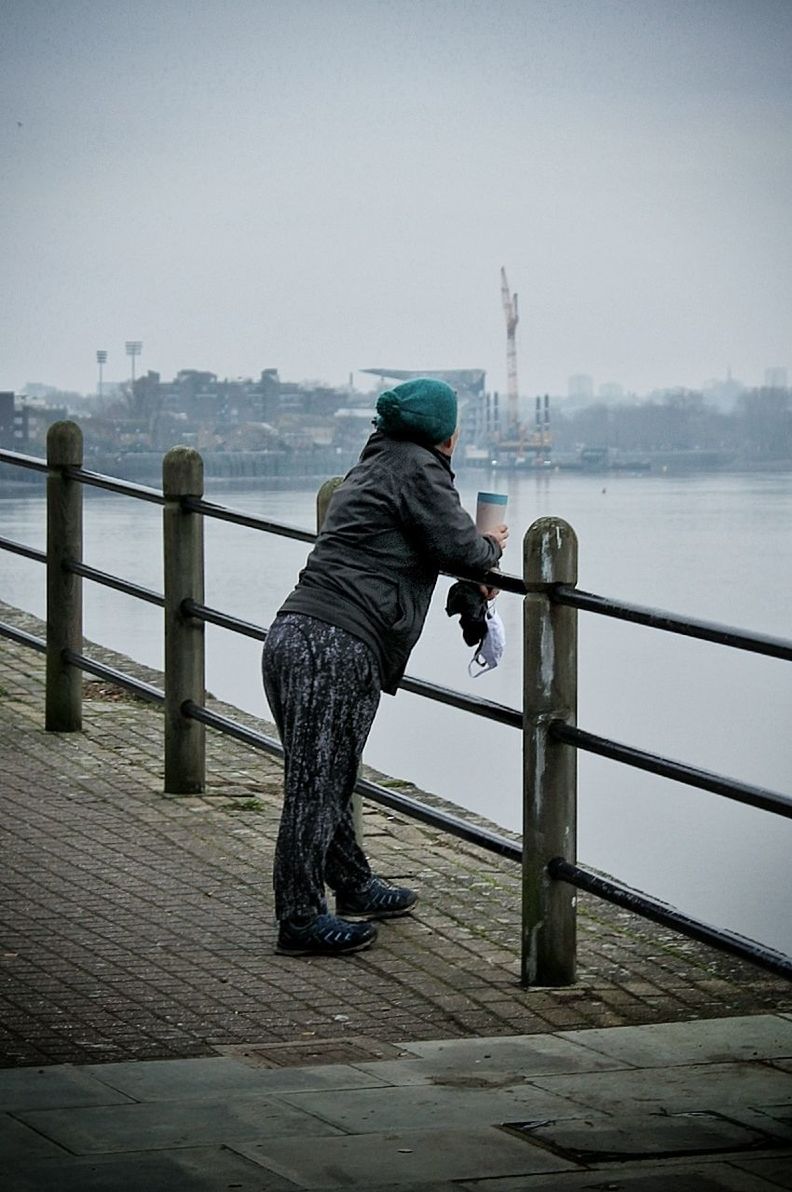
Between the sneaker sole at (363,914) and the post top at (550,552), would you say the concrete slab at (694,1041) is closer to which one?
the post top at (550,552)

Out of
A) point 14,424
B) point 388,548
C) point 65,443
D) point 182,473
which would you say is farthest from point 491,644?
point 14,424

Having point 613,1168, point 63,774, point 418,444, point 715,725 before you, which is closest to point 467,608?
point 418,444

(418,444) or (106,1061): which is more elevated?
(418,444)

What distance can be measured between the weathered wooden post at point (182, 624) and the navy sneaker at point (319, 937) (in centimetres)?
223

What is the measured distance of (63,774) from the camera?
837cm

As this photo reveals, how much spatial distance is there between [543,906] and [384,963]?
53 cm

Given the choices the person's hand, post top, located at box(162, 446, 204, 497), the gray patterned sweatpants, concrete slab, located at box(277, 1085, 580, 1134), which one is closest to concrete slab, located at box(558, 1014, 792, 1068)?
concrete slab, located at box(277, 1085, 580, 1134)

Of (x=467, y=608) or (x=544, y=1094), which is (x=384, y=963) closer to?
(x=467, y=608)

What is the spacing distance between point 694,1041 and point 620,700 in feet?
60.7

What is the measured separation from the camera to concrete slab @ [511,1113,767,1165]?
3.99 metres

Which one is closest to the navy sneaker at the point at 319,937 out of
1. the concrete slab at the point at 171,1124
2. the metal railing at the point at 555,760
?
the metal railing at the point at 555,760

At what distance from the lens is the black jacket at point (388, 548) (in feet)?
18.2

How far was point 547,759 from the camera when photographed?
5.45 meters

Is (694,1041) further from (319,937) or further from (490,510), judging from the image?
(490,510)
